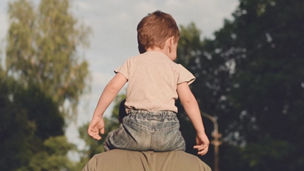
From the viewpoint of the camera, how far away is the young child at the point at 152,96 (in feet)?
11.6

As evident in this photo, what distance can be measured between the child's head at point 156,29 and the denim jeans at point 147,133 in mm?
487

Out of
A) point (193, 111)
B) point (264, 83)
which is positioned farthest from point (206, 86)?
point (193, 111)

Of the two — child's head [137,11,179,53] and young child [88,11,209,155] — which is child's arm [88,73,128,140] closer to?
young child [88,11,209,155]

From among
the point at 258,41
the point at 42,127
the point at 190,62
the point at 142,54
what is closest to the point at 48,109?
the point at 42,127

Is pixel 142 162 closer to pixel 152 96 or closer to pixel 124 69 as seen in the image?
pixel 152 96

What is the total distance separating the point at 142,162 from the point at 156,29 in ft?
2.83

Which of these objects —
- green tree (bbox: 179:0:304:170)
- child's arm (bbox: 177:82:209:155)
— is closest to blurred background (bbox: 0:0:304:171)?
green tree (bbox: 179:0:304:170)

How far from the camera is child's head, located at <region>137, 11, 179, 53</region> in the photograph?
3.77 m

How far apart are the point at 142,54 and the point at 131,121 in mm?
516

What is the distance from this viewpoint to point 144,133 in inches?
138

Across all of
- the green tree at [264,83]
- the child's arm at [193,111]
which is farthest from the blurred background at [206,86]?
the child's arm at [193,111]

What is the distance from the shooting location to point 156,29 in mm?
3764

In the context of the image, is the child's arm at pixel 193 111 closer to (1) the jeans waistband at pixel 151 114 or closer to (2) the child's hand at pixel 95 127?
(1) the jeans waistband at pixel 151 114

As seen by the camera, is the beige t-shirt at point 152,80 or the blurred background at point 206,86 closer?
the beige t-shirt at point 152,80
